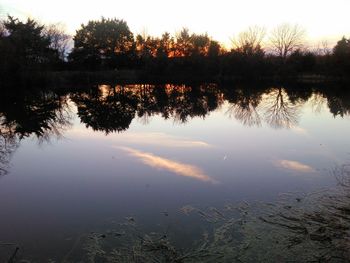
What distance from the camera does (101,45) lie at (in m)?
60.6

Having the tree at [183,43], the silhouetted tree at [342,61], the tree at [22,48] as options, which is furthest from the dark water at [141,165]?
the tree at [183,43]

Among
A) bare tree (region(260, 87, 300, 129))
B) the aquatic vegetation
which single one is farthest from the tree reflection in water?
the aquatic vegetation

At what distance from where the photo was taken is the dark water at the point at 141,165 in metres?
7.43

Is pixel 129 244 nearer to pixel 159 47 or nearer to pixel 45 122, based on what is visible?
pixel 45 122

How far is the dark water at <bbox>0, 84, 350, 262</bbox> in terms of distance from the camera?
7.43 metres

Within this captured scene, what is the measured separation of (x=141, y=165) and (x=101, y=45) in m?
52.3

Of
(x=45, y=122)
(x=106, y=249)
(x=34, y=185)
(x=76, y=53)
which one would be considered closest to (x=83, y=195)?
(x=34, y=185)

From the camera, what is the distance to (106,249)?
235 inches

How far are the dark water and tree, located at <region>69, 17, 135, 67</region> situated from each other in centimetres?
3877

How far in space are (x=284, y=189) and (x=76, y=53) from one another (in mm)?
55594

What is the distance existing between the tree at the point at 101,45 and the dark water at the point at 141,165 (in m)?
38.8

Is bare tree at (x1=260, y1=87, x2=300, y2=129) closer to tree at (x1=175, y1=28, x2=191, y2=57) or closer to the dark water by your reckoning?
the dark water

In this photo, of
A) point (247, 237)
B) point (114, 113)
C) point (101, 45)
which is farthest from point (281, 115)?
point (101, 45)

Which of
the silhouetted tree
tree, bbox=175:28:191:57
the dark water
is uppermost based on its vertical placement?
tree, bbox=175:28:191:57
